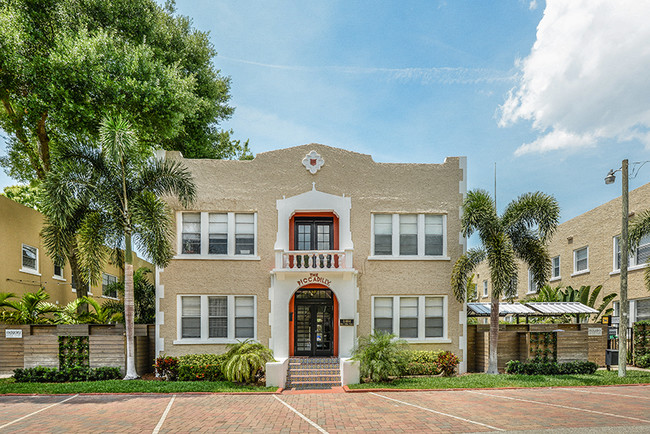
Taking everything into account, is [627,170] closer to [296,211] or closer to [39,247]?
→ [296,211]

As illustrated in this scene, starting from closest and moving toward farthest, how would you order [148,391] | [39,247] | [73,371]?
1. [148,391]
2. [73,371]
3. [39,247]

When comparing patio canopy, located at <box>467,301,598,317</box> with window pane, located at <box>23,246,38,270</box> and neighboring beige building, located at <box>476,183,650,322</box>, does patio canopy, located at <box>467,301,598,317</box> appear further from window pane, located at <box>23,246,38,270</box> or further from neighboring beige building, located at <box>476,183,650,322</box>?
window pane, located at <box>23,246,38,270</box>

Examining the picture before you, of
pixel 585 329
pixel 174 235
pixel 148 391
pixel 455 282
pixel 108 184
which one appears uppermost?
pixel 108 184

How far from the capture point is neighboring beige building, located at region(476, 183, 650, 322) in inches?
837

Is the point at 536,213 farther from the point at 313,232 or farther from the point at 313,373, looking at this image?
the point at 313,373

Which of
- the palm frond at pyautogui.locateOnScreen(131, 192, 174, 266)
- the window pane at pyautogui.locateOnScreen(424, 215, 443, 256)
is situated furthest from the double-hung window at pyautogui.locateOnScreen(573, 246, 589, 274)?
the palm frond at pyautogui.locateOnScreen(131, 192, 174, 266)

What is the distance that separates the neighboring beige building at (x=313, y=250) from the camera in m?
17.5

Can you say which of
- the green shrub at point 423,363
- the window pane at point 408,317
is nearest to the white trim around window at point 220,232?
the window pane at point 408,317

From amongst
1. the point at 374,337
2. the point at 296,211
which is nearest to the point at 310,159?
the point at 296,211

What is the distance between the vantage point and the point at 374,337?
52.0ft

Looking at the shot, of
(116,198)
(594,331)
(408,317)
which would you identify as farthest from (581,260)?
(116,198)

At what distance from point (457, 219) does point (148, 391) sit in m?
13.3

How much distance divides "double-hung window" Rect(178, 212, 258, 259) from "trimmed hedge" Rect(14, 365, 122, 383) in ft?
17.3

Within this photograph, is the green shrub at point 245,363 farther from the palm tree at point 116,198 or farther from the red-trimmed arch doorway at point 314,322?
the palm tree at point 116,198
